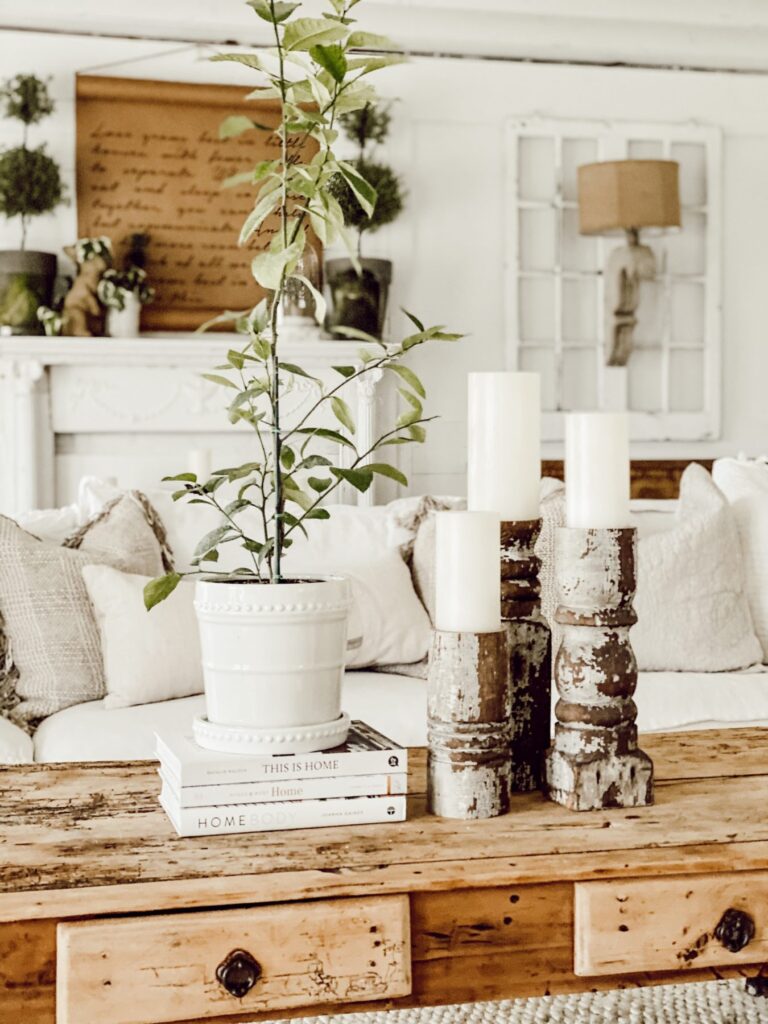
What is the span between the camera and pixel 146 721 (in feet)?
7.27

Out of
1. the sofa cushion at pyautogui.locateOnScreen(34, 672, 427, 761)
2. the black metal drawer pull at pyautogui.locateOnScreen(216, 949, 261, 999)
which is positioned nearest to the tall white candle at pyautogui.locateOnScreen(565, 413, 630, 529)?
the black metal drawer pull at pyautogui.locateOnScreen(216, 949, 261, 999)

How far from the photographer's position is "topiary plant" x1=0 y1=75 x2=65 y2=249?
15.1 ft

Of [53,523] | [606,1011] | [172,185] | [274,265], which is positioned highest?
[172,185]

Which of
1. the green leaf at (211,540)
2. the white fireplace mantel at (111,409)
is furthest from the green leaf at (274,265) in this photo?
the white fireplace mantel at (111,409)

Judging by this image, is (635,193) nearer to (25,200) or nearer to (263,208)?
(25,200)

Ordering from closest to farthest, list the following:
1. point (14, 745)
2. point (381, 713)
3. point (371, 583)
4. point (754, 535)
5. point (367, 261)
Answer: point (14, 745)
point (381, 713)
point (371, 583)
point (754, 535)
point (367, 261)

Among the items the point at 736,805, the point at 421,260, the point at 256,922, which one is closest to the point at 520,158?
the point at 421,260

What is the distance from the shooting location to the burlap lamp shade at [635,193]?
4.89m

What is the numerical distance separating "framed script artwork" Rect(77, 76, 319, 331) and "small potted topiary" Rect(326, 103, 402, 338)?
331 millimetres

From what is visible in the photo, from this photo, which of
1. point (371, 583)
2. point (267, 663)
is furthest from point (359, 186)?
point (371, 583)

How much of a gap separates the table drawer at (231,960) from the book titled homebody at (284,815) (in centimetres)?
15

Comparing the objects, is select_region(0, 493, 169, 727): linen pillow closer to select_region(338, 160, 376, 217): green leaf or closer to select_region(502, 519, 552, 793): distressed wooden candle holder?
select_region(502, 519, 552, 793): distressed wooden candle holder

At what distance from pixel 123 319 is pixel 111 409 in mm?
337

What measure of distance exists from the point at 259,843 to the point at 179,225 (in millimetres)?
3921
